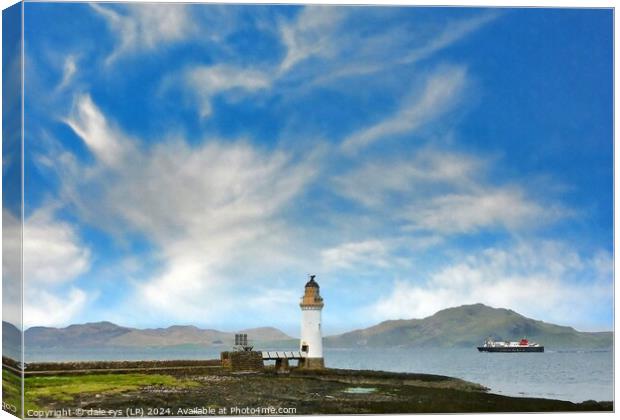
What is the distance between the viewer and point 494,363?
43750 millimetres

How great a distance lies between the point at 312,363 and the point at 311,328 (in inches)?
37.2

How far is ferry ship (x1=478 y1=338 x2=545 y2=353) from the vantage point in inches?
1592

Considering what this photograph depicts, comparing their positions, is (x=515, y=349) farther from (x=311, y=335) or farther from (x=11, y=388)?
(x=11, y=388)

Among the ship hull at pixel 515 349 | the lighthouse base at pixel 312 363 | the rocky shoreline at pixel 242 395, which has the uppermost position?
the ship hull at pixel 515 349

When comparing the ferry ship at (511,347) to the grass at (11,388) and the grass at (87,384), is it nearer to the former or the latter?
the grass at (87,384)

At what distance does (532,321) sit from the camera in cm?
3459

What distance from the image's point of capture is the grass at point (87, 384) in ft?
88.4

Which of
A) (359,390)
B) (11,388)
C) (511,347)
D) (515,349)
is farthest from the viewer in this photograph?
(515,349)

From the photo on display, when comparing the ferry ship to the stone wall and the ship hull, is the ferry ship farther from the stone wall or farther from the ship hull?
the stone wall

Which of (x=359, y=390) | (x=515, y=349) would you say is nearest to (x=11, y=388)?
(x=359, y=390)

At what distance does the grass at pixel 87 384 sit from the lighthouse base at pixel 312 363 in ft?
13.6

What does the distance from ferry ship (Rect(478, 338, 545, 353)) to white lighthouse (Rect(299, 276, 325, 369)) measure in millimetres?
9401

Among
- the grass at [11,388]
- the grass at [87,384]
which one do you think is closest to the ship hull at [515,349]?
the grass at [87,384]

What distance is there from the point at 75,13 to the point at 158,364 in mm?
8841
